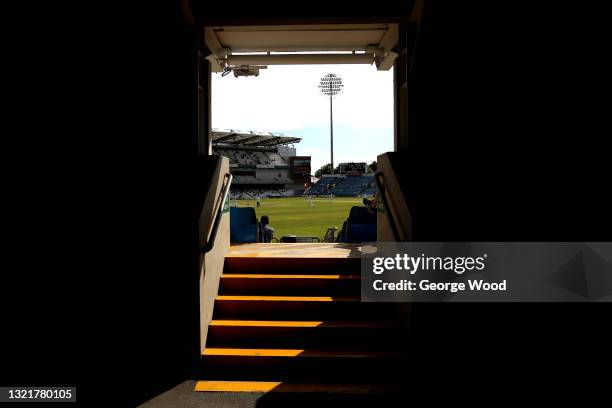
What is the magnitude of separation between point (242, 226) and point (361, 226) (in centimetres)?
223

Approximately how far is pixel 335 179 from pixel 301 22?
79.8 metres

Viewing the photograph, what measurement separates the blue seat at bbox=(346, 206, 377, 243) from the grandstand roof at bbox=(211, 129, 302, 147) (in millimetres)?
63949

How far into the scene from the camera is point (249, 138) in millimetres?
78375

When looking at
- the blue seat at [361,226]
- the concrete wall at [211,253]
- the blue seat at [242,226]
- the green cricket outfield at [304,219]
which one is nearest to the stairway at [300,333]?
the concrete wall at [211,253]

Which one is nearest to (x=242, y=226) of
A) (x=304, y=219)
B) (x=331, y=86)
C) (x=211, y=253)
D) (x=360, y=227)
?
(x=360, y=227)

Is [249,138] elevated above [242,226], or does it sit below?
above

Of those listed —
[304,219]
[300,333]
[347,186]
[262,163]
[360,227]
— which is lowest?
[300,333]

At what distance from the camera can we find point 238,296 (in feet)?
13.1

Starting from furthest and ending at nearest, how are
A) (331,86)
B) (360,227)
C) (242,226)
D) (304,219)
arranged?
(331,86)
(304,219)
(360,227)
(242,226)

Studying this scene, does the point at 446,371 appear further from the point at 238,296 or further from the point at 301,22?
the point at 301,22

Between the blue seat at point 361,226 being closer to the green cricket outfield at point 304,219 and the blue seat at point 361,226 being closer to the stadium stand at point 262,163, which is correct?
the green cricket outfield at point 304,219

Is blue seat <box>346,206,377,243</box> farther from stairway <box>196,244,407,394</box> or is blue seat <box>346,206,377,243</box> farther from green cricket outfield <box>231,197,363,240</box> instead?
green cricket outfield <box>231,197,363,240</box>

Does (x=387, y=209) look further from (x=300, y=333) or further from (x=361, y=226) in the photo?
(x=361, y=226)

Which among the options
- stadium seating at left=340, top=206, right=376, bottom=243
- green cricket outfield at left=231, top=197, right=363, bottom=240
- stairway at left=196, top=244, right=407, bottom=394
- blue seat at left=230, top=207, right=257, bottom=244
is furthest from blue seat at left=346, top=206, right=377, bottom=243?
green cricket outfield at left=231, top=197, right=363, bottom=240
